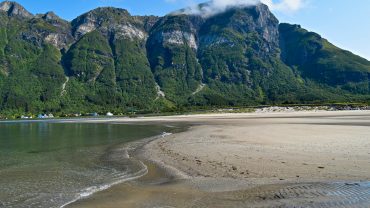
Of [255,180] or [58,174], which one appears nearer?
[255,180]

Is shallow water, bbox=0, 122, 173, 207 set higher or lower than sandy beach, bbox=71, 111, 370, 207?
lower

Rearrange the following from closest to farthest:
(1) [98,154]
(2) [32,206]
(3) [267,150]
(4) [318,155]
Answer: (2) [32,206] < (4) [318,155] < (3) [267,150] < (1) [98,154]

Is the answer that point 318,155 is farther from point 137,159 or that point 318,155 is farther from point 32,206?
point 32,206

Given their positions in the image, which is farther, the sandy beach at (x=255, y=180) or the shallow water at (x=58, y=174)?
the shallow water at (x=58, y=174)

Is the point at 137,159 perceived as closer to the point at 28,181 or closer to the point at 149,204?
the point at 28,181

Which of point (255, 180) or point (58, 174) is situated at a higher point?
point (255, 180)

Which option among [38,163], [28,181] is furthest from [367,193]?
[38,163]

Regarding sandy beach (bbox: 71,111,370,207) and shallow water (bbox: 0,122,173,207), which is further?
shallow water (bbox: 0,122,173,207)

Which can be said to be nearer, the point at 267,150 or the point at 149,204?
the point at 149,204

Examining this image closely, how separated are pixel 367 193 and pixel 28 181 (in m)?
17.1

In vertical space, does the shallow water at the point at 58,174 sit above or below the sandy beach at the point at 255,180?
below

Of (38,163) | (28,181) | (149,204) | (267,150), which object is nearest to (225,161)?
(267,150)

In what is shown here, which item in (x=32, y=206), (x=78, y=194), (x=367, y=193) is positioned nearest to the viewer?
(x=367, y=193)

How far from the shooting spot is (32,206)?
47.6 ft
